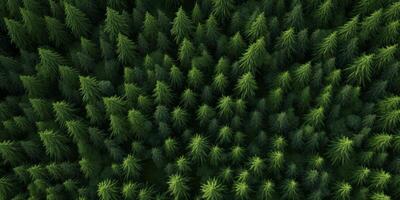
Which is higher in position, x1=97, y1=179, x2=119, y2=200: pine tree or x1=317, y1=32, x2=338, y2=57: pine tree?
x1=317, y1=32, x2=338, y2=57: pine tree

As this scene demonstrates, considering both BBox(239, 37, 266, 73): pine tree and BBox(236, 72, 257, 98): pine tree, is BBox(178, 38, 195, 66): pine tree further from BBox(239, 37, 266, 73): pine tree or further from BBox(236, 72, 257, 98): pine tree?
BBox(236, 72, 257, 98): pine tree

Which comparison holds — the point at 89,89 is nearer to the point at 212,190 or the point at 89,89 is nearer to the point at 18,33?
the point at 18,33

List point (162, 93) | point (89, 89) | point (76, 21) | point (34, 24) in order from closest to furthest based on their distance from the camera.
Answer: point (162, 93), point (89, 89), point (76, 21), point (34, 24)

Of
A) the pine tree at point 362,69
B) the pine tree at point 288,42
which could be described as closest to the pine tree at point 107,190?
the pine tree at point 288,42

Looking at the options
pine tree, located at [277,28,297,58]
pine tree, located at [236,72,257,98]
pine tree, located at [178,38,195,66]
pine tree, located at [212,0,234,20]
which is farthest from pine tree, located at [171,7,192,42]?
pine tree, located at [277,28,297,58]

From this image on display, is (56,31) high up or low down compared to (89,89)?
up

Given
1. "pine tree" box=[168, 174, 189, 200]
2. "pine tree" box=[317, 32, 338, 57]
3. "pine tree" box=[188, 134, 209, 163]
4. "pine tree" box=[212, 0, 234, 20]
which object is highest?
"pine tree" box=[212, 0, 234, 20]

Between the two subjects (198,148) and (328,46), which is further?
(328,46)

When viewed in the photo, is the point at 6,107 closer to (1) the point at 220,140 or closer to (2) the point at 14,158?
(2) the point at 14,158

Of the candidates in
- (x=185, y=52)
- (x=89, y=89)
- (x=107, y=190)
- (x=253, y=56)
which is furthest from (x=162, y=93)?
(x=107, y=190)

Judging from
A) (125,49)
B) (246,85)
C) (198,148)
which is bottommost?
(198,148)
